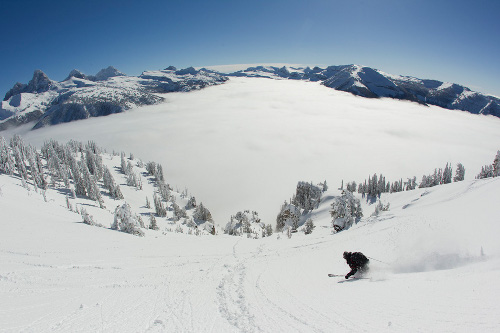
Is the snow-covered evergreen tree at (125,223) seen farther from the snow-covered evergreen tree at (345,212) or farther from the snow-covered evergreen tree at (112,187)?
the snow-covered evergreen tree at (112,187)

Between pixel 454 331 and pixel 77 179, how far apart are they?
3881 inches

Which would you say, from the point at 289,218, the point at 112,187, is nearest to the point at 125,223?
the point at 289,218

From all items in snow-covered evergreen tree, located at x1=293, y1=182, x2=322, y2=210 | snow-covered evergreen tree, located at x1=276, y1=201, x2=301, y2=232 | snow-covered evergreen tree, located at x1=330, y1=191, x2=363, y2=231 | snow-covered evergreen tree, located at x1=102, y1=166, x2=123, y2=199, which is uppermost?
snow-covered evergreen tree, located at x1=330, y1=191, x2=363, y2=231

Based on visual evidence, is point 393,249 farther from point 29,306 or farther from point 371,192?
point 371,192

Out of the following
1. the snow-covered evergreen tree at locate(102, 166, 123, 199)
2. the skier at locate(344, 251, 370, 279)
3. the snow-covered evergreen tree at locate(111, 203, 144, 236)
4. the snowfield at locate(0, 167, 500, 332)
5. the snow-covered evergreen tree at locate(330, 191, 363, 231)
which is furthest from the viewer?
the snow-covered evergreen tree at locate(102, 166, 123, 199)

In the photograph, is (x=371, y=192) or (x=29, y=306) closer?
(x=29, y=306)

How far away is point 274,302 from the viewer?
11.4 m

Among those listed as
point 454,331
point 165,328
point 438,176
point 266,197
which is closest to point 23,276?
point 165,328

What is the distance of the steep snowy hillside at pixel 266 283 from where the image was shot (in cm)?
891

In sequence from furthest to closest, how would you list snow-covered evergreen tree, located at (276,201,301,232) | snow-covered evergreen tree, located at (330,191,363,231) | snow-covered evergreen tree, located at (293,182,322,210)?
snow-covered evergreen tree, located at (293,182,322,210)
snow-covered evergreen tree, located at (276,201,301,232)
snow-covered evergreen tree, located at (330,191,363,231)

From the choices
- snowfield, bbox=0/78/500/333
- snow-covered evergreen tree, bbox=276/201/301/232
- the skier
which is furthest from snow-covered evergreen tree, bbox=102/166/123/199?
the skier

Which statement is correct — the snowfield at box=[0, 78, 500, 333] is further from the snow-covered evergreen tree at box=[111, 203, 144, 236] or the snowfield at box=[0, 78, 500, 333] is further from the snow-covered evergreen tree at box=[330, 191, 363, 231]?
the snow-covered evergreen tree at box=[330, 191, 363, 231]

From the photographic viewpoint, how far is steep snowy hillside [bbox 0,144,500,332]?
29.2ft

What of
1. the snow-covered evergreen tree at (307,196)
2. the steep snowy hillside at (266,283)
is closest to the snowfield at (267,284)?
the steep snowy hillside at (266,283)
